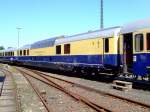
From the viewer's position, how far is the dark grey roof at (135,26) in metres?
18.2

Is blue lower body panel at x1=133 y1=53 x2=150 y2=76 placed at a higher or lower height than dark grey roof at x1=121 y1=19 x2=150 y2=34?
lower

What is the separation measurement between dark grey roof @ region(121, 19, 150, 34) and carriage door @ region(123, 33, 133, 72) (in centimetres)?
28

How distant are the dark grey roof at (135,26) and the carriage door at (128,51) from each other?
10.9 inches

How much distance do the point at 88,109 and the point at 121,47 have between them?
8603 mm

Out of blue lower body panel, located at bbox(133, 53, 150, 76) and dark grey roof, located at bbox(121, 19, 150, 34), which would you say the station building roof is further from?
blue lower body panel, located at bbox(133, 53, 150, 76)

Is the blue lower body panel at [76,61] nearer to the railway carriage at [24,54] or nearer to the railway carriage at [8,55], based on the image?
the railway carriage at [24,54]

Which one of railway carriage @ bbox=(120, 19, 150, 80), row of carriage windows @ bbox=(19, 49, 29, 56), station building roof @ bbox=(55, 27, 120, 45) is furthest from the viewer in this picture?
row of carriage windows @ bbox=(19, 49, 29, 56)

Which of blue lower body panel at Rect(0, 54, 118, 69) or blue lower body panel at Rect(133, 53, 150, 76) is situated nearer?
blue lower body panel at Rect(133, 53, 150, 76)

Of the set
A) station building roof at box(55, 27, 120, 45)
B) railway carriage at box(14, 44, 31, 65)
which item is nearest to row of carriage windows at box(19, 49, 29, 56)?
railway carriage at box(14, 44, 31, 65)

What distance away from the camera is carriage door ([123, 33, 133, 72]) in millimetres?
20078

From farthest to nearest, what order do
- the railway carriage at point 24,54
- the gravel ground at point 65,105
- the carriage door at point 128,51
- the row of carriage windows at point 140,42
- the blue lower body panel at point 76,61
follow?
the railway carriage at point 24,54
the blue lower body panel at point 76,61
the carriage door at point 128,51
the row of carriage windows at point 140,42
the gravel ground at point 65,105

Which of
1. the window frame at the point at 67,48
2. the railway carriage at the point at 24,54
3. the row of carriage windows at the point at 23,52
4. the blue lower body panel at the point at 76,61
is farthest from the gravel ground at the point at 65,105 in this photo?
the row of carriage windows at the point at 23,52

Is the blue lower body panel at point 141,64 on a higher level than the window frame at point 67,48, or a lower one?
lower

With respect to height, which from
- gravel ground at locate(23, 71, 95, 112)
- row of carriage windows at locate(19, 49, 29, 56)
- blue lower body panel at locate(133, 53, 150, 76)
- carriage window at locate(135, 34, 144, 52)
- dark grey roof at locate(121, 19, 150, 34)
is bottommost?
gravel ground at locate(23, 71, 95, 112)
